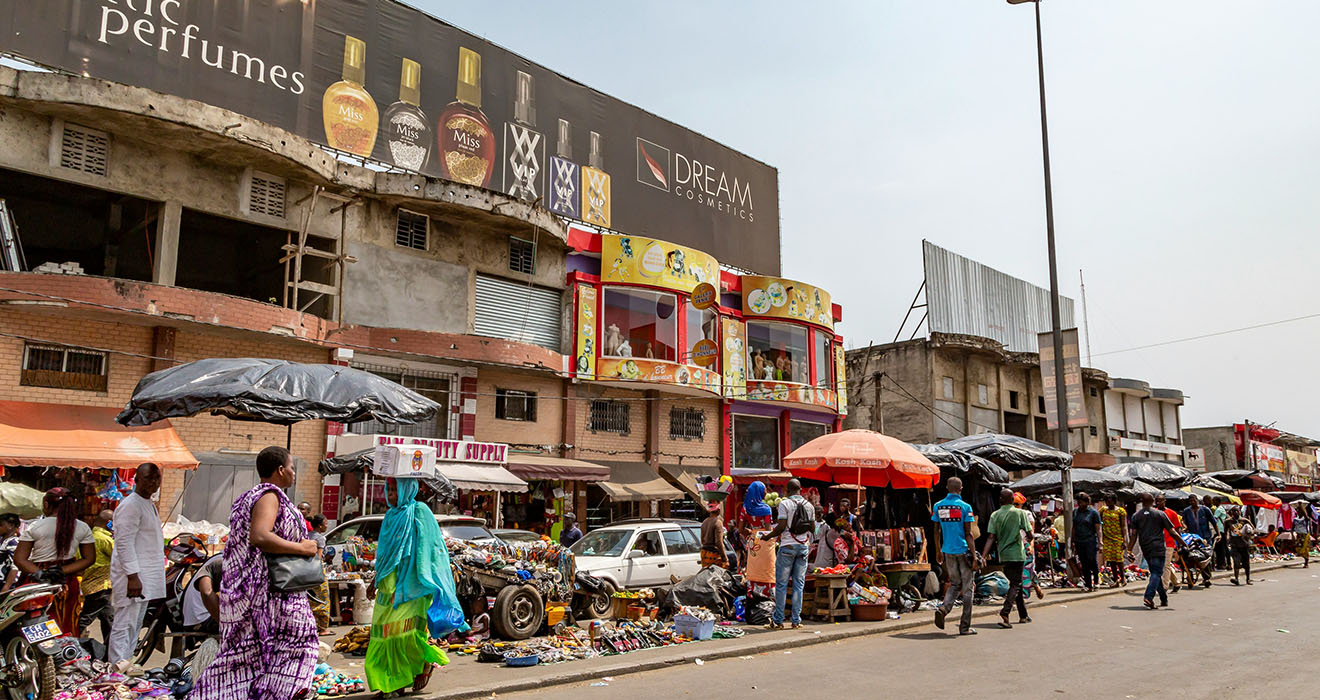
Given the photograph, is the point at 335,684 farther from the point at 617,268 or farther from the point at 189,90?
the point at 617,268

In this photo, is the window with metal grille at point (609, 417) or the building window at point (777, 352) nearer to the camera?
the window with metal grille at point (609, 417)

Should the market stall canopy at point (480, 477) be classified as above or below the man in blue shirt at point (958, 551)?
above

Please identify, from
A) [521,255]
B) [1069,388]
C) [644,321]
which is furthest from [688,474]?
[1069,388]

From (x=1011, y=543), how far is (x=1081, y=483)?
1002 cm

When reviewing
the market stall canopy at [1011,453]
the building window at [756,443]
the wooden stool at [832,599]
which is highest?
the building window at [756,443]

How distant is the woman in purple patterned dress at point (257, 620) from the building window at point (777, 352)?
85.4 feet

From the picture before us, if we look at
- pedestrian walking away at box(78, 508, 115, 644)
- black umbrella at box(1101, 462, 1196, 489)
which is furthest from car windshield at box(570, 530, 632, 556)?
black umbrella at box(1101, 462, 1196, 489)

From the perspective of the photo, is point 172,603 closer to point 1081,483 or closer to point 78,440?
point 78,440

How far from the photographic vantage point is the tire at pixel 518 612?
36.1 ft

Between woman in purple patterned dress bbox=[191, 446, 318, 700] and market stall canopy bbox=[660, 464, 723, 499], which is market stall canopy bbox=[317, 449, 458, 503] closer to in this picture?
woman in purple patterned dress bbox=[191, 446, 318, 700]

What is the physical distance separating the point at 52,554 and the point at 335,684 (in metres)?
2.97

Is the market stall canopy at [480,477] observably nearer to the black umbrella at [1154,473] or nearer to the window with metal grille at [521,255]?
the window with metal grille at [521,255]

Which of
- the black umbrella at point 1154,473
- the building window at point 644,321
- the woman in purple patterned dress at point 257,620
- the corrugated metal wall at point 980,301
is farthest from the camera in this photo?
the corrugated metal wall at point 980,301

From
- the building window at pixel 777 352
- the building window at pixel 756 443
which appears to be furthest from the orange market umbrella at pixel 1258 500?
the building window at pixel 756 443
